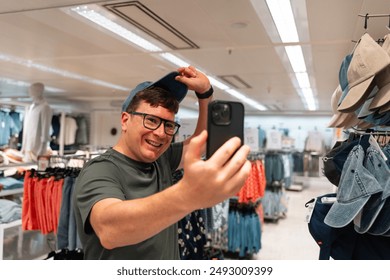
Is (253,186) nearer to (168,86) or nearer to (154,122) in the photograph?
(168,86)

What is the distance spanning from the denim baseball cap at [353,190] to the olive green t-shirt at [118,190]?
Result: 25.5 inches

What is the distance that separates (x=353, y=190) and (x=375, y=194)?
78 mm

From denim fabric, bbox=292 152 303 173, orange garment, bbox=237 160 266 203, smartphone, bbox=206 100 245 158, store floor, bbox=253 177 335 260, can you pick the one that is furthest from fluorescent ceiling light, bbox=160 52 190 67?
denim fabric, bbox=292 152 303 173

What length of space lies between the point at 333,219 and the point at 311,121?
35.5ft

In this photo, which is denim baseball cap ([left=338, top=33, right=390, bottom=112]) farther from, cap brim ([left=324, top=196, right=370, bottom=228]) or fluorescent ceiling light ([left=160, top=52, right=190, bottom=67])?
fluorescent ceiling light ([left=160, top=52, right=190, bottom=67])

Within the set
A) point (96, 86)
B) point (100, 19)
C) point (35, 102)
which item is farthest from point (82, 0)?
point (96, 86)

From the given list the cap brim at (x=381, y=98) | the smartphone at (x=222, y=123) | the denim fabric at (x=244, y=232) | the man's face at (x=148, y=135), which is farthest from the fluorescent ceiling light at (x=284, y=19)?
the denim fabric at (x=244, y=232)

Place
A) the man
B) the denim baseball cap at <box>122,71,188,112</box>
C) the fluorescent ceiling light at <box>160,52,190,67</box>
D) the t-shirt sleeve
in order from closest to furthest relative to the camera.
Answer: the man → the t-shirt sleeve → the denim baseball cap at <box>122,71,188,112</box> → the fluorescent ceiling light at <box>160,52,190,67</box>

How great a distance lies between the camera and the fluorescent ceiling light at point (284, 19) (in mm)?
2105

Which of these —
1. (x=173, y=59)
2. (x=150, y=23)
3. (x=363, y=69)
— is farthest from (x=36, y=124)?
(x=363, y=69)

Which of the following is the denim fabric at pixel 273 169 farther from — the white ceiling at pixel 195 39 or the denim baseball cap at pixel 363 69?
the denim baseball cap at pixel 363 69

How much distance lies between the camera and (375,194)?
1181mm

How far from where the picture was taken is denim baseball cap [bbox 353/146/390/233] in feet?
3.83

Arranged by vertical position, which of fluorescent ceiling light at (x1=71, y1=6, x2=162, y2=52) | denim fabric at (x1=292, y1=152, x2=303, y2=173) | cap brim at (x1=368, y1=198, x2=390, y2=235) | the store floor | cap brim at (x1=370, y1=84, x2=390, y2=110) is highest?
fluorescent ceiling light at (x1=71, y1=6, x2=162, y2=52)
